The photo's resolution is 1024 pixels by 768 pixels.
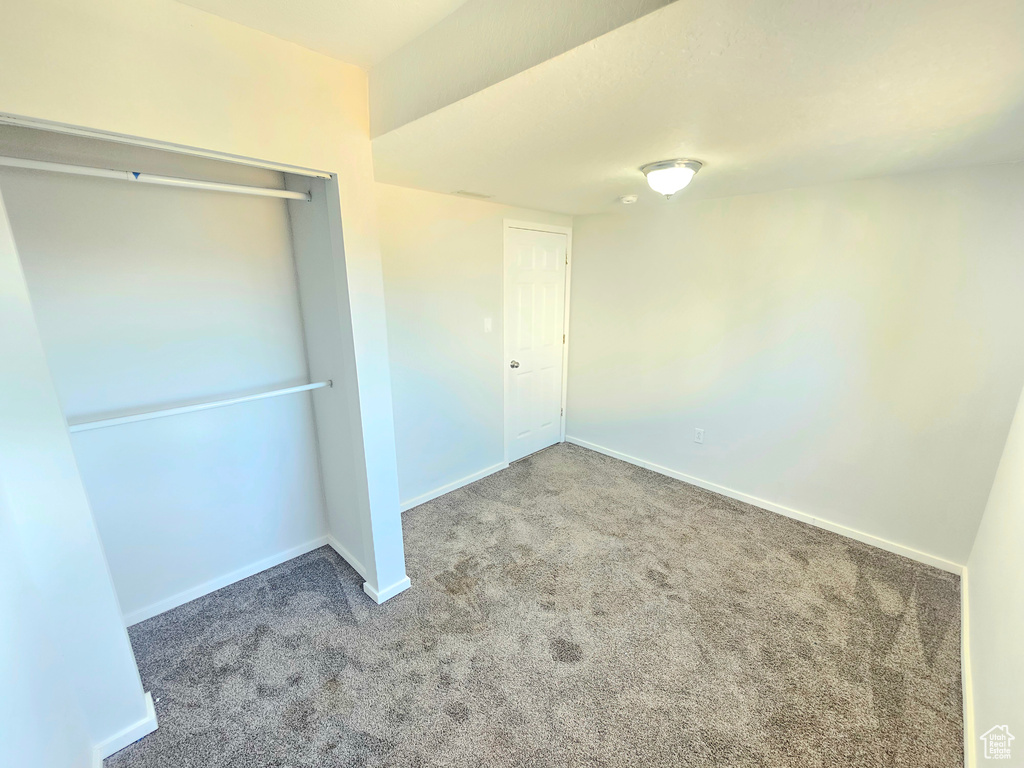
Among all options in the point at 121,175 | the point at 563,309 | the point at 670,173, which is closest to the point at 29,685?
the point at 121,175

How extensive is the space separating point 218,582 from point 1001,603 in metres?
3.56

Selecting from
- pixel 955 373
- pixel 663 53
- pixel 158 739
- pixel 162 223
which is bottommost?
pixel 158 739

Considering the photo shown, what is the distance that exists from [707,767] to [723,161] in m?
2.43

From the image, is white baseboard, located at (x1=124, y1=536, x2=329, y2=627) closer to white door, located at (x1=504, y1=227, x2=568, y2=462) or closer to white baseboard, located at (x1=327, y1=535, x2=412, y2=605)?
white baseboard, located at (x1=327, y1=535, x2=412, y2=605)

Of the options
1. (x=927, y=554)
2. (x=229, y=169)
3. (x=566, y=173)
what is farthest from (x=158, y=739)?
(x=927, y=554)

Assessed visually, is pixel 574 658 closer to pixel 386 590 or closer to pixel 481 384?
pixel 386 590

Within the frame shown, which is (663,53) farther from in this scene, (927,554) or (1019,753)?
(927,554)

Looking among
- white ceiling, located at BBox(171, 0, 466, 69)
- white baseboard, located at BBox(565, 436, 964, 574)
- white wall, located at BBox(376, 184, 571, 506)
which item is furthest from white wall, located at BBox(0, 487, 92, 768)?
white baseboard, located at BBox(565, 436, 964, 574)

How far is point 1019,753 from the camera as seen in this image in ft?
3.70

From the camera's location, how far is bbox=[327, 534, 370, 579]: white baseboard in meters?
2.33

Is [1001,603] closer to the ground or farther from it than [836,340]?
closer to the ground

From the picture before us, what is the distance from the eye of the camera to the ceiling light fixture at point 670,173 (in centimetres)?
185

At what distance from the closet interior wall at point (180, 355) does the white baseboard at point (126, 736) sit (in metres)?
0.68

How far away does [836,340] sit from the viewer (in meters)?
2.52
